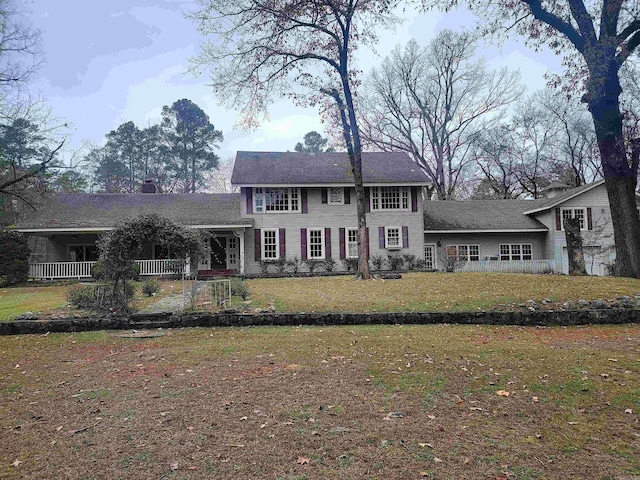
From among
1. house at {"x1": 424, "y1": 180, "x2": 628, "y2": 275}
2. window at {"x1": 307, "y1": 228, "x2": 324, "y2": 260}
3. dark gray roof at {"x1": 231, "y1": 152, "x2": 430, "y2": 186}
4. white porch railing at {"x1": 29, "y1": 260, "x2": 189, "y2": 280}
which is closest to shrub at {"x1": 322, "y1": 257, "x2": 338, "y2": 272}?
window at {"x1": 307, "y1": 228, "x2": 324, "y2": 260}

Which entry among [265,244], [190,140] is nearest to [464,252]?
[265,244]

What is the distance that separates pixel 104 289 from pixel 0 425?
6.60 m

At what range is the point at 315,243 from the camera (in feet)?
73.8

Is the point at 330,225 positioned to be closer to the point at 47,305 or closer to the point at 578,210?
the point at 578,210

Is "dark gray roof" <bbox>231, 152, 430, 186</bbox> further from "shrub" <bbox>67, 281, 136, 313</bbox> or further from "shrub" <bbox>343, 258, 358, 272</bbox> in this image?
"shrub" <bbox>67, 281, 136, 313</bbox>

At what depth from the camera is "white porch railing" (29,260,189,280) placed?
20531 millimetres

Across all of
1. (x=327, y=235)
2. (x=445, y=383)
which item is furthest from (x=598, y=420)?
(x=327, y=235)

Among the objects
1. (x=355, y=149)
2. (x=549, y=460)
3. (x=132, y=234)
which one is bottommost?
(x=549, y=460)

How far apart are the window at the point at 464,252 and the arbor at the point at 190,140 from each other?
25725mm

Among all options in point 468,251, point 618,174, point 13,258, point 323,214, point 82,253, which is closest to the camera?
point 618,174

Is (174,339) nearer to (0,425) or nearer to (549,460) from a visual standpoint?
(0,425)

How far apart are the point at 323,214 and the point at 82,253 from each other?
529 inches

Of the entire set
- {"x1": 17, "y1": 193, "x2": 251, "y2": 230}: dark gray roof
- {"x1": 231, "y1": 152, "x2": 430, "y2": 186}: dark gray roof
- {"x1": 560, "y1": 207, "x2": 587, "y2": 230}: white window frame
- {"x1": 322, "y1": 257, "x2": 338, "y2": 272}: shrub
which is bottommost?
{"x1": 322, "y1": 257, "x2": 338, "y2": 272}: shrub

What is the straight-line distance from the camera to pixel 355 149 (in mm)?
17141
